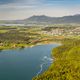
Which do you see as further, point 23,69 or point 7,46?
point 7,46

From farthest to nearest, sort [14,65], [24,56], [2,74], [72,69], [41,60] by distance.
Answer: [24,56]
[41,60]
[14,65]
[2,74]
[72,69]

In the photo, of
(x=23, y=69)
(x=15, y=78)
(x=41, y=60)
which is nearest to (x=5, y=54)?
(x=41, y=60)

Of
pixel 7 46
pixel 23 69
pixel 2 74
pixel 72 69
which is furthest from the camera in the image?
pixel 7 46

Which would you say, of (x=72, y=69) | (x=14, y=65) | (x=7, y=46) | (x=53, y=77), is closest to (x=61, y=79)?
(x=53, y=77)

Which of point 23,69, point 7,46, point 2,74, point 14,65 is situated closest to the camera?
point 2,74

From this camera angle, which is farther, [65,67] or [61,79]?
[65,67]

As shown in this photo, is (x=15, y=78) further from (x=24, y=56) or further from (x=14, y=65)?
(x=24, y=56)

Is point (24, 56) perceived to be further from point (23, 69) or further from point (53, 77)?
point (53, 77)

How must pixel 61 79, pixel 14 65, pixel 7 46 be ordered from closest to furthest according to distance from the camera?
pixel 61 79 < pixel 14 65 < pixel 7 46
